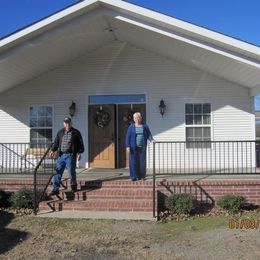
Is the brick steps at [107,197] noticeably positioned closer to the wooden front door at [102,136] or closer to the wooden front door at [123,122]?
the wooden front door at [102,136]

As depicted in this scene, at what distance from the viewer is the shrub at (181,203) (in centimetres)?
955

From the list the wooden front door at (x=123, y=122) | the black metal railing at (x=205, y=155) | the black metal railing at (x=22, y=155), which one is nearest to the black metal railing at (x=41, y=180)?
the black metal railing at (x=22, y=155)

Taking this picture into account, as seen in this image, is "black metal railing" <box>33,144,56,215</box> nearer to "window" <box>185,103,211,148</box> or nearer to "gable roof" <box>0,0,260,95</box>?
"gable roof" <box>0,0,260,95</box>

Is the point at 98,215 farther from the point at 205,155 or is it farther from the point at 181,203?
the point at 205,155

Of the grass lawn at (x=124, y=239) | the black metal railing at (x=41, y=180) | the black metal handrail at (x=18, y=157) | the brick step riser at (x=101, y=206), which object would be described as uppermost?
the black metal handrail at (x=18, y=157)

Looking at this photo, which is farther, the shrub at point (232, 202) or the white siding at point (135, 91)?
the white siding at point (135, 91)

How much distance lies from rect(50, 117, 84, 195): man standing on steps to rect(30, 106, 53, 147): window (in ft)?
16.1

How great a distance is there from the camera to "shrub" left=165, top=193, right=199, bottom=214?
955 centimetres

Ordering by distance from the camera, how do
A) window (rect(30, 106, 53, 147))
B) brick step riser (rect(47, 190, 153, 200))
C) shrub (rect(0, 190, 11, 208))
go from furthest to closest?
window (rect(30, 106, 53, 147)) → shrub (rect(0, 190, 11, 208)) → brick step riser (rect(47, 190, 153, 200))

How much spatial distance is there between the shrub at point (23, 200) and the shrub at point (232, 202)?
419 centimetres

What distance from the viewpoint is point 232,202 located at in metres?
9.73

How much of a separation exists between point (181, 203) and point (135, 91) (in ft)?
19.1

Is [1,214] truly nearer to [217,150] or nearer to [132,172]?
[132,172]

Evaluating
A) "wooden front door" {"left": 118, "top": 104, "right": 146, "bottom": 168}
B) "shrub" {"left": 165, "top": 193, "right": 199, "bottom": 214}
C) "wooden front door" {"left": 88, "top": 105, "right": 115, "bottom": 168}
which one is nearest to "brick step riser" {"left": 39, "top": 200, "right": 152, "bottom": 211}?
"shrub" {"left": 165, "top": 193, "right": 199, "bottom": 214}
